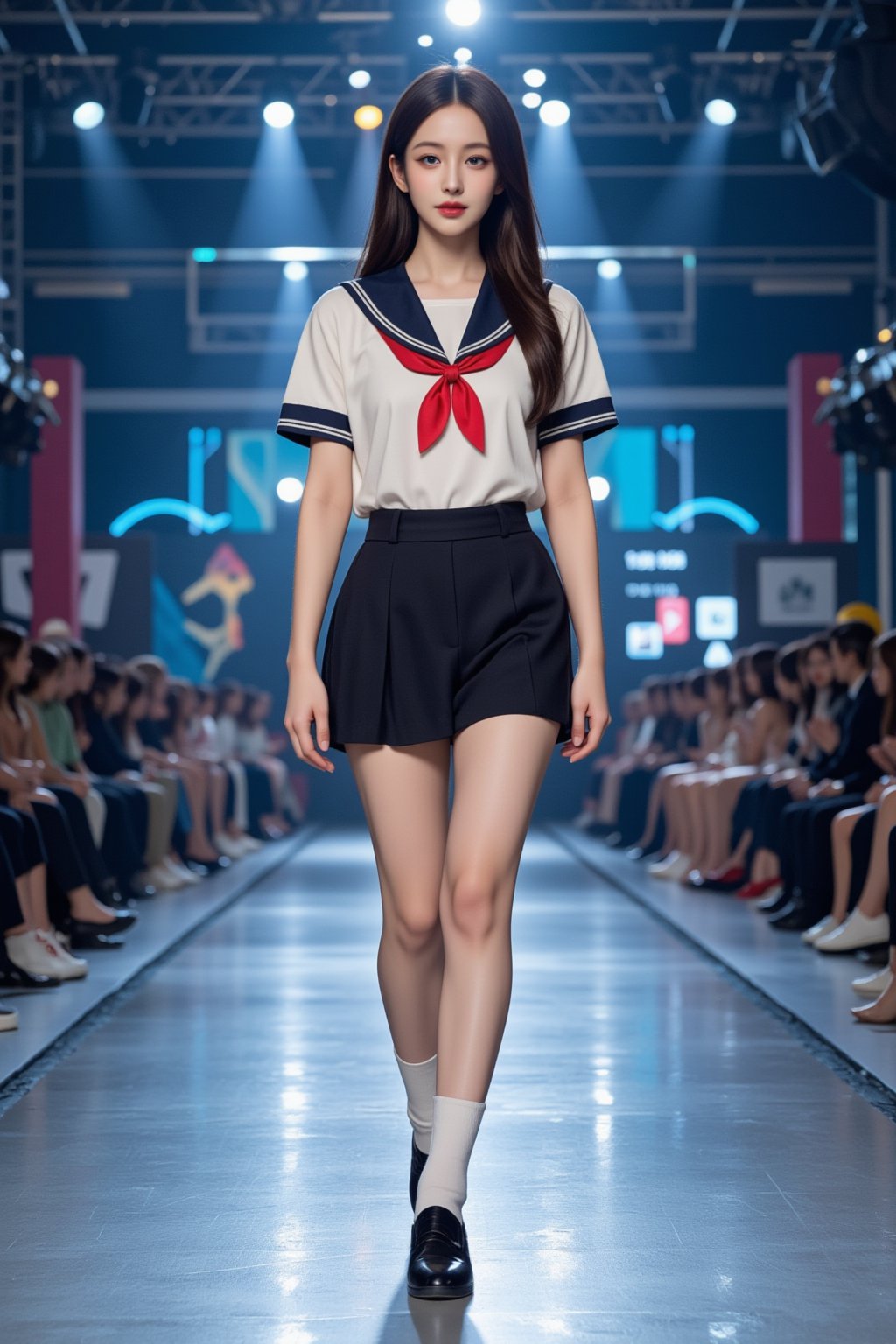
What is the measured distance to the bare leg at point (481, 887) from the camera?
203cm

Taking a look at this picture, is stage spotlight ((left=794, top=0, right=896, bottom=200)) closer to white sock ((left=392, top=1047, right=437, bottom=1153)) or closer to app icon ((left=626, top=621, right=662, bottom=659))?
white sock ((left=392, top=1047, right=437, bottom=1153))

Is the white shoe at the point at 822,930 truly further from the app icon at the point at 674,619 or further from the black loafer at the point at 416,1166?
the app icon at the point at 674,619

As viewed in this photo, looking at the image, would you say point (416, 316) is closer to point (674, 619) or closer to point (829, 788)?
point (829, 788)

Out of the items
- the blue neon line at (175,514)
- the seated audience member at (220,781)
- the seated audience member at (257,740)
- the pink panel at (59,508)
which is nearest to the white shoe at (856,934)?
the seated audience member at (220,781)

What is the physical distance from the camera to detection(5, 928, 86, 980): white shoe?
14.8ft

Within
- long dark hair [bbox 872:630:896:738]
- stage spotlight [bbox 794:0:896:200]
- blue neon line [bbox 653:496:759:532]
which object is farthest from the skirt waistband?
blue neon line [bbox 653:496:759:532]

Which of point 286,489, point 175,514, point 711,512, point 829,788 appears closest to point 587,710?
point 829,788

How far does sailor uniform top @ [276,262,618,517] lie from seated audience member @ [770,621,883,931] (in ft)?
11.4

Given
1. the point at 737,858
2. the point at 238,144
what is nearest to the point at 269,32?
the point at 238,144

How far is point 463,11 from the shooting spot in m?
9.36

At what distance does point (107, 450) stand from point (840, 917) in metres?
12.0

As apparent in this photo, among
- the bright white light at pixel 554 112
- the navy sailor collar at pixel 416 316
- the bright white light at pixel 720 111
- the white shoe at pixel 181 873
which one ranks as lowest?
the white shoe at pixel 181 873

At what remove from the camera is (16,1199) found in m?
2.45

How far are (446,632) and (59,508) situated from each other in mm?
10018
